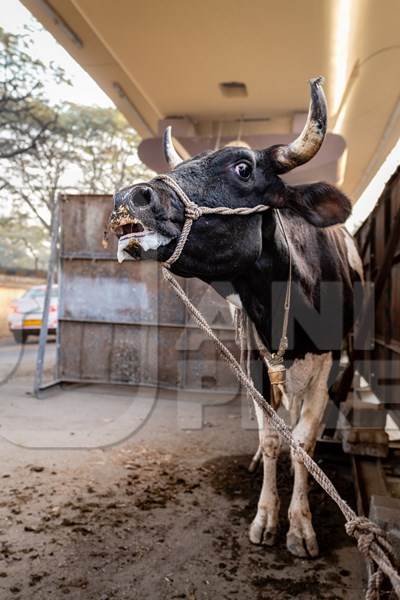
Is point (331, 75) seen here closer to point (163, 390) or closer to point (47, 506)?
point (163, 390)

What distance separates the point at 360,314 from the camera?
523 cm

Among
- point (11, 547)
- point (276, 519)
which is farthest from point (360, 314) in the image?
point (11, 547)

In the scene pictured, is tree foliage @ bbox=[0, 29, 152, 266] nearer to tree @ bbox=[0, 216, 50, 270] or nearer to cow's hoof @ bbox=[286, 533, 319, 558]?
tree @ bbox=[0, 216, 50, 270]

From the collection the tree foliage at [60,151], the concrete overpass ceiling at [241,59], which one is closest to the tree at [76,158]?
the tree foliage at [60,151]

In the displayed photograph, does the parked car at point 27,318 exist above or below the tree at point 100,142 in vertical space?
below

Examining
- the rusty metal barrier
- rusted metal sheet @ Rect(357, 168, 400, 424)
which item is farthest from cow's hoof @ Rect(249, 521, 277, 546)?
the rusty metal barrier

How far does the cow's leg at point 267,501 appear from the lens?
3.15 metres

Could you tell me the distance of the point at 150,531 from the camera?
3252 mm

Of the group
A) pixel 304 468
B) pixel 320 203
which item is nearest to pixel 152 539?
pixel 304 468

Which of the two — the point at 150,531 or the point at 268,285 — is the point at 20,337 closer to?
the point at 150,531

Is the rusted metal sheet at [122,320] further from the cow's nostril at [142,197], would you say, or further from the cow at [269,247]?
the cow's nostril at [142,197]

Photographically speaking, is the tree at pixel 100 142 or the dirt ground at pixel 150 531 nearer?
the dirt ground at pixel 150 531

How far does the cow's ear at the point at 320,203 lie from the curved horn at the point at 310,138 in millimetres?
172

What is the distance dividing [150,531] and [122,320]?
4421mm
